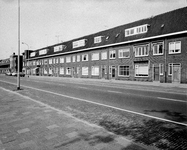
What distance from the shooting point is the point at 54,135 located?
376cm

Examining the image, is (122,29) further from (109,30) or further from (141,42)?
(141,42)

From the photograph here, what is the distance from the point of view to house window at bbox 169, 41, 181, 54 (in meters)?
19.3

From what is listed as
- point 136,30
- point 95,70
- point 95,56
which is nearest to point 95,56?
point 95,56

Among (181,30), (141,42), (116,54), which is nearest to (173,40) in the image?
(181,30)

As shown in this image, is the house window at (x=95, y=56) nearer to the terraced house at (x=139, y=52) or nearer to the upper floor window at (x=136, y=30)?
the terraced house at (x=139, y=52)

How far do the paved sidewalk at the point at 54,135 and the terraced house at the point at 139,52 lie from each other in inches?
752

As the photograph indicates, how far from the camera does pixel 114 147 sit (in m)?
3.20

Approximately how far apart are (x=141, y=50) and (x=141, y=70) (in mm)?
3378

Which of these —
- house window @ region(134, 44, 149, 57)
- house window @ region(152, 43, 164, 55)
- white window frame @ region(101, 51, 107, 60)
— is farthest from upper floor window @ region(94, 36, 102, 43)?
house window @ region(152, 43, 164, 55)

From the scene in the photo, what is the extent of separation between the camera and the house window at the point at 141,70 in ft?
75.0

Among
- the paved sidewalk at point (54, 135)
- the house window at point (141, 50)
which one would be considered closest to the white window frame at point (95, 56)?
the house window at point (141, 50)

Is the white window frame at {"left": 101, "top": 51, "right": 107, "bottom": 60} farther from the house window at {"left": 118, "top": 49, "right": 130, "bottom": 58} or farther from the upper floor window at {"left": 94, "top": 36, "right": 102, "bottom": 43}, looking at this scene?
the house window at {"left": 118, "top": 49, "right": 130, "bottom": 58}

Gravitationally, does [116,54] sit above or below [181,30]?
below

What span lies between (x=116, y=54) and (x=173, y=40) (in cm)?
1030
